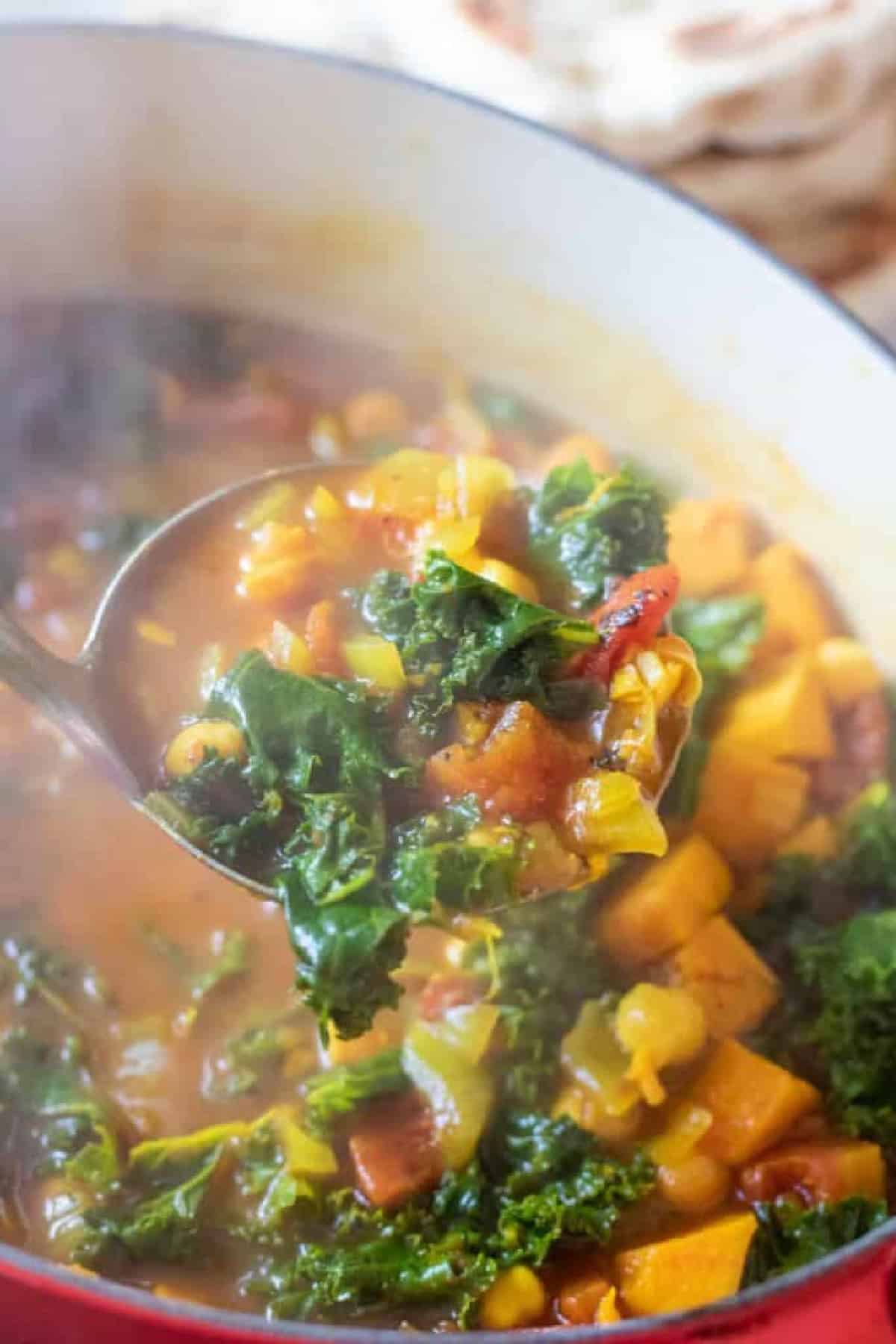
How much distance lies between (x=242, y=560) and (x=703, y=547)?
102 centimetres

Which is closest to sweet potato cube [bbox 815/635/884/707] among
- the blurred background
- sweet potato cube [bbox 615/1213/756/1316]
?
the blurred background

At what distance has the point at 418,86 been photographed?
271cm

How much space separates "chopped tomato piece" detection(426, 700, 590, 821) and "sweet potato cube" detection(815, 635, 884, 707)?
3.18 feet

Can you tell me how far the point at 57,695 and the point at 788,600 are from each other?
4.52 ft

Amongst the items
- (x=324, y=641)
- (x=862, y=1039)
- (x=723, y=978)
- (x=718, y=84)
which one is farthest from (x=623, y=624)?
(x=718, y=84)

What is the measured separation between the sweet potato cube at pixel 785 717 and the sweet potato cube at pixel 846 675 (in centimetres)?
3

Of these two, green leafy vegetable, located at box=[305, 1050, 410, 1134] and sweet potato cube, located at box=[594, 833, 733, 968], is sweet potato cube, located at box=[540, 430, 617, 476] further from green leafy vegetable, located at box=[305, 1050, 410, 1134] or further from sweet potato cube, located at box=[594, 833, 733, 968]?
green leafy vegetable, located at box=[305, 1050, 410, 1134]

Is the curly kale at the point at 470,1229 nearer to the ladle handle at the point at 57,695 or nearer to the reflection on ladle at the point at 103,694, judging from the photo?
the reflection on ladle at the point at 103,694

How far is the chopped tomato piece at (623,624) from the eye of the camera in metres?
1.82

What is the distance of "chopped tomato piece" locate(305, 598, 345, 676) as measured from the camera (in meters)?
1.87

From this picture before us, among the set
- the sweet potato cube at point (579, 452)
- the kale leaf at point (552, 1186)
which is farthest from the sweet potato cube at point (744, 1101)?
the sweet potato cube at point (579, 452)

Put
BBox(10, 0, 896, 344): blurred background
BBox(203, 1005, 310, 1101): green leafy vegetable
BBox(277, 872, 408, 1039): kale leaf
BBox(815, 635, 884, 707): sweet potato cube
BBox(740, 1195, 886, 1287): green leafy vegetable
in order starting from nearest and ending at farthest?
BBox(277, 872, 408, 1039): kale leaf → BBox(740, 1195, 886, 1287): green leafy vegetable → BBox(203, 1005, 310, 1101): green leafy vegetable → BBox(815, 635, 884, 707): sweet potato cube → BBox(10, 0, 896, 344): blurred background

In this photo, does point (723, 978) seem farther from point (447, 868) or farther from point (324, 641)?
point (324, 641)

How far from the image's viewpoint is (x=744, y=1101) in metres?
2.10
